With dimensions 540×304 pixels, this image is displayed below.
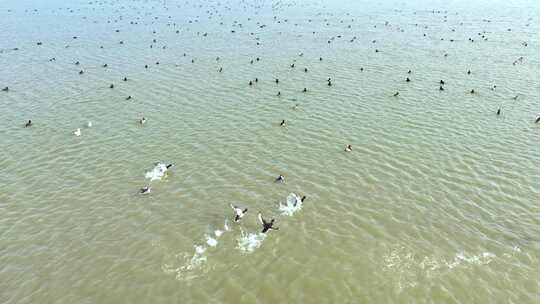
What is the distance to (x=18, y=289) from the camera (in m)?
18.9

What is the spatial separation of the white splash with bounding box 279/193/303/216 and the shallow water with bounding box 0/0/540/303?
1.03ft

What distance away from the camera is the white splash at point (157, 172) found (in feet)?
91.1

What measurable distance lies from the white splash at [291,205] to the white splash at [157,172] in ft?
29.9

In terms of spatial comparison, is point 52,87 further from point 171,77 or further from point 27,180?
point 27,180

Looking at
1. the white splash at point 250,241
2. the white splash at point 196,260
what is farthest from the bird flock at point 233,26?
the white splash at point 196,260

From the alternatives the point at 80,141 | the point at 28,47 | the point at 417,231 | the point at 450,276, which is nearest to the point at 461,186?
the point at 417,231

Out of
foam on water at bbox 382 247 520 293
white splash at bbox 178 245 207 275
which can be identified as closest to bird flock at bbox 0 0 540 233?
white splash at bbox 178 245 207 275

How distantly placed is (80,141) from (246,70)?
932 inches

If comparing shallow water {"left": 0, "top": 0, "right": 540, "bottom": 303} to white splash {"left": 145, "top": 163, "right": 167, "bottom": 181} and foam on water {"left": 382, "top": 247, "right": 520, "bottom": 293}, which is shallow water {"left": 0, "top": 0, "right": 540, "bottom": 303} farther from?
white splash {"left": 145, "top": 163, "right": 167, "bottom": 181}

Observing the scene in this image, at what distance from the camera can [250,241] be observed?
21.7 metres

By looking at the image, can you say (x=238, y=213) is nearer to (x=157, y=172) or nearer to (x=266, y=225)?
(x=266, y=225)

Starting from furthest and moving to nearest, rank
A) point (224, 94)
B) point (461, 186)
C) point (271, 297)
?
point (224, 94) → point (461, 186) → point (271, 297)

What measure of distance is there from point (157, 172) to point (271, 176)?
8126mm

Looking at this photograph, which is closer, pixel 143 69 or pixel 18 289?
pixel 18 289
